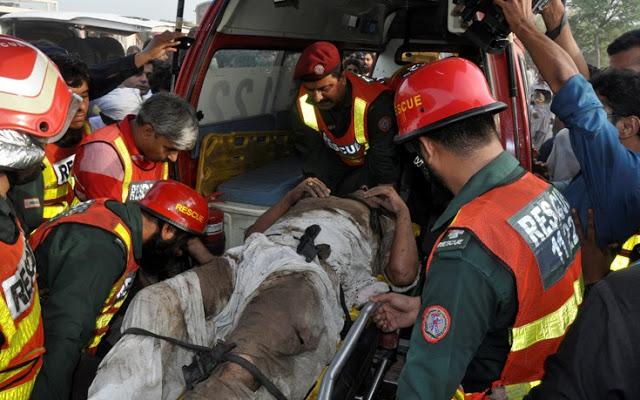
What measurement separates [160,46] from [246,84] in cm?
118

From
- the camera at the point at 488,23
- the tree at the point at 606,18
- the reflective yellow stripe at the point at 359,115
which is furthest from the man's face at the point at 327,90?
the tree at the point at 606,18

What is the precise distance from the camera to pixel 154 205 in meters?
2.61

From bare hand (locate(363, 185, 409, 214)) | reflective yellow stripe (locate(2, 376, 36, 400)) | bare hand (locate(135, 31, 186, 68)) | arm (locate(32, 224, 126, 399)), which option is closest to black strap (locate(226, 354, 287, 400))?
arm (locate(32, 224, 126, 399))

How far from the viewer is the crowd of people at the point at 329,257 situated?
4.42 feet

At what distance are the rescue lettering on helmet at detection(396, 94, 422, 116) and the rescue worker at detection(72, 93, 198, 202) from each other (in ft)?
5.87

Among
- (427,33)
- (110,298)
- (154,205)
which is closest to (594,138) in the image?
(154,205)

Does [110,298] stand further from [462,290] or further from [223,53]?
[223,53]

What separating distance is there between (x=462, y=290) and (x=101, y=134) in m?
2.59

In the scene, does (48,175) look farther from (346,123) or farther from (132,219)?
(346,123)

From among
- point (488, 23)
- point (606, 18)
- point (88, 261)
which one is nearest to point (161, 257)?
point (88, 261)

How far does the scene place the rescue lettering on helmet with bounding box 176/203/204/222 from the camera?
8.75 feet

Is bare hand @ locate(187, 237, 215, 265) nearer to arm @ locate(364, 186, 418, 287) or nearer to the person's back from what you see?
arm @ locate(364, 186, 418, 287)

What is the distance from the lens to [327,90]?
380 centimetres

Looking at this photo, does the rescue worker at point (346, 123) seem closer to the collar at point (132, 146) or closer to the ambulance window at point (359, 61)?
the collar at point (132, 146)
